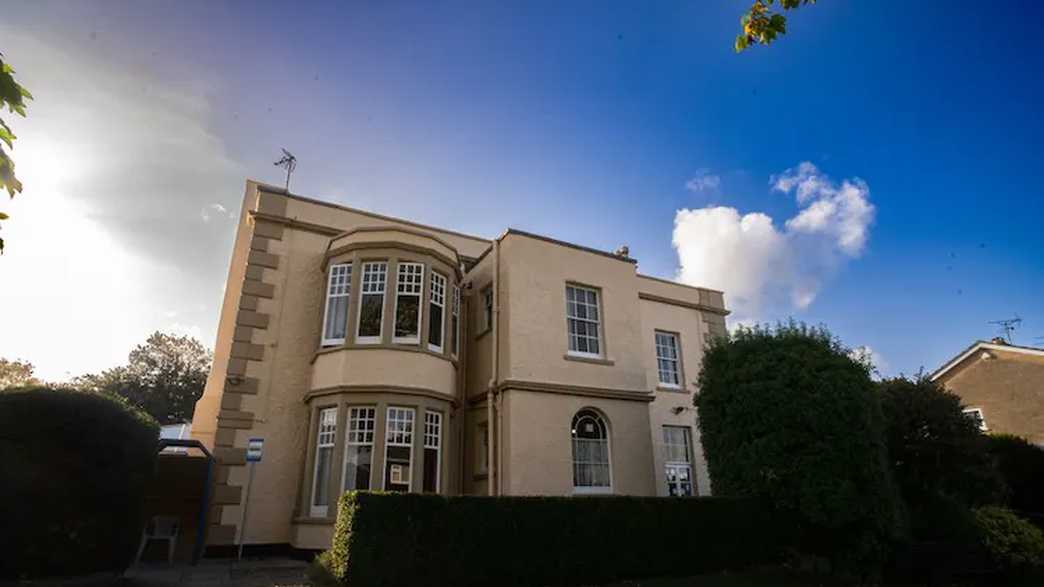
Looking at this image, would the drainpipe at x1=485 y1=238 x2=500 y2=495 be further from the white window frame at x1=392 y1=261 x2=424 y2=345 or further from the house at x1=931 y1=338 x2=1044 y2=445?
the house at x1=931 y1=338 x2=1044 y2=445

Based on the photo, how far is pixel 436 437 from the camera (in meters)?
14.1

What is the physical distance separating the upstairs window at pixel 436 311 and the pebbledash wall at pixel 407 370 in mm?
44

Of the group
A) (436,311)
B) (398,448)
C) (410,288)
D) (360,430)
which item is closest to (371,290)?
(410,288)

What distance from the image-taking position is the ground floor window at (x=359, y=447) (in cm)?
1297

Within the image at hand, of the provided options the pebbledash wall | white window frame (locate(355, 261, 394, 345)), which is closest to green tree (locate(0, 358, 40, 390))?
the pebbledash wall

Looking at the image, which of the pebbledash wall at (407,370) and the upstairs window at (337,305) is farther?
the upstairs window at (337,305)

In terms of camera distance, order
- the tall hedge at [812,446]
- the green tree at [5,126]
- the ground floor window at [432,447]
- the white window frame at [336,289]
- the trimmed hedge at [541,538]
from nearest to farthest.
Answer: the green tree at [5,126] < the trimmed hedge at [541,538] < the tall hedge at [812,446] < the ground floor window at [432,447] < the white window frame at [336,289]

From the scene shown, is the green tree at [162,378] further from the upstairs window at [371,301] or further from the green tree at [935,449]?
the green tree at [935,449]

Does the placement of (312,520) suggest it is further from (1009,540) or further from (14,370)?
(14,370)

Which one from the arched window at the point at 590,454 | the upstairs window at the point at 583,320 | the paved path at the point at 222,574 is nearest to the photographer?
the paved path at the point at 222,574

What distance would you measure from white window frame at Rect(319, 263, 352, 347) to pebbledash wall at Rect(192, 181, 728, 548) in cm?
6

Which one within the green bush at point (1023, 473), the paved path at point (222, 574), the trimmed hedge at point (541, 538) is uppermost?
the green bush at point (1023, 473)

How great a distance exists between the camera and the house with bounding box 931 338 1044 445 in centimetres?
2481

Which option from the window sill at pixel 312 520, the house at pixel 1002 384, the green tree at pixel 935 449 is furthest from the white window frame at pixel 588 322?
the house at pixel 1002 384
